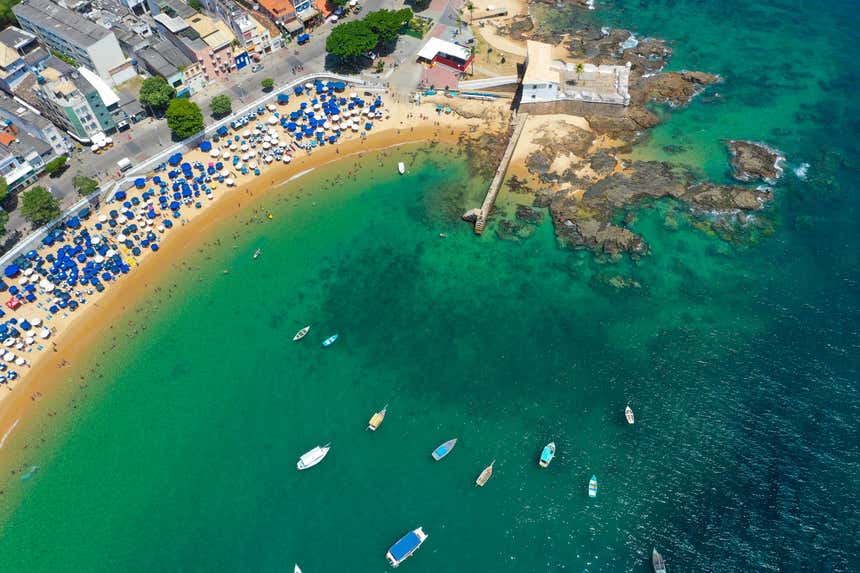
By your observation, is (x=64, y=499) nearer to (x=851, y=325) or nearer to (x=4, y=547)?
(x=4, y=547)

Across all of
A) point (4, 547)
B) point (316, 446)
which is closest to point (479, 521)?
point (316, 446)

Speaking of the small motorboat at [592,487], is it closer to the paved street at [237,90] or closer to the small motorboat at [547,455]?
the small motorboat at [547,455]

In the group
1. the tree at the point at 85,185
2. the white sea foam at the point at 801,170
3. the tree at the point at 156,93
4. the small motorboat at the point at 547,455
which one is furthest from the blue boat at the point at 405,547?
the white sea foam at the point at 801,170

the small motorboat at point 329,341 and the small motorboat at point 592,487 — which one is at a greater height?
the small motorboat at point 329,341

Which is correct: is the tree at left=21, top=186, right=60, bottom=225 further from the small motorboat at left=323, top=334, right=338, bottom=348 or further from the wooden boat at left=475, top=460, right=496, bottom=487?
the wooden boat at left=475, top=460, right=496, bottom=487

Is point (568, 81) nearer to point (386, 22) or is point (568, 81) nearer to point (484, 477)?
point (386, 22)

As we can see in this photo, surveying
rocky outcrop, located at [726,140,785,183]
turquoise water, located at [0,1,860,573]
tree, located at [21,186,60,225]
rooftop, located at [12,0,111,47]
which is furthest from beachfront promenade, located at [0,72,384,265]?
rocky outcrop, located at [726,140,785,183]
